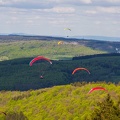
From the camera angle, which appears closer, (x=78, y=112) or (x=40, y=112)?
(x=78, y=112)

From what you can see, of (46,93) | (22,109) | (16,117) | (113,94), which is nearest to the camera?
(16,117)

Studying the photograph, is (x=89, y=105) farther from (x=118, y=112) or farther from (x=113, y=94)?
(x=118, y=112)

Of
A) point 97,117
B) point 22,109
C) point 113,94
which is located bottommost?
point 22,109

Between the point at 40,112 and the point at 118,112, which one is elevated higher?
the point at 118,112

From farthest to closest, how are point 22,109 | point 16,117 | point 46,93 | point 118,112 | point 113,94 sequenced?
1. point 46,93
2. point 22,109
3. point 113,94
4. point 16,117
5. point 118,112

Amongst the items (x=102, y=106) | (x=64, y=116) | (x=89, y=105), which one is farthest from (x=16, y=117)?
(x=102, y=106)

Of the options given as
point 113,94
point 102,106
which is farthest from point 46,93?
point 102,106
